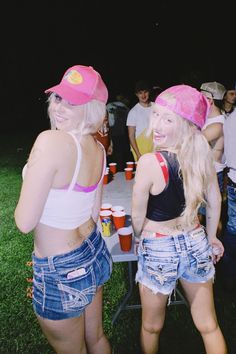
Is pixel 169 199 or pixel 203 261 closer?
pixel 169 199

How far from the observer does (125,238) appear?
8.11ft

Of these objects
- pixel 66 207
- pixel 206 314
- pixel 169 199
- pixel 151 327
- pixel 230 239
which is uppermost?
pixel 66 207

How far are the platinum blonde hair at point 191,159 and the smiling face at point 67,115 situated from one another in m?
0.55

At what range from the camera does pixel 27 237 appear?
497 centimetres

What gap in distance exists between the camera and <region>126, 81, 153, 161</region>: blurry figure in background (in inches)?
199

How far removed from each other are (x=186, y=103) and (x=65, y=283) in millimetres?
1099

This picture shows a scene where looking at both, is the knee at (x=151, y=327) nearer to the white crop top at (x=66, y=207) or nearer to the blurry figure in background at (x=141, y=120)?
the white crop top at (x=66, y=207)

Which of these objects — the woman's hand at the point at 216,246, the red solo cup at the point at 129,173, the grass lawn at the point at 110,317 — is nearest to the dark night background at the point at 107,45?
the red solo cup at the point at 129,173

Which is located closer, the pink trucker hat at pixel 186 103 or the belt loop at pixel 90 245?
the belt loop at pixel 90 245

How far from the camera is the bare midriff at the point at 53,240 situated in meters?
1.52

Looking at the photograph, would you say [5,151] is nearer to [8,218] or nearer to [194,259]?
[8,218]

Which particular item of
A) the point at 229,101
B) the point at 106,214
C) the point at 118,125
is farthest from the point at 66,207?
the point at 118,125

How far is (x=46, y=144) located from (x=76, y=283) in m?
0.67

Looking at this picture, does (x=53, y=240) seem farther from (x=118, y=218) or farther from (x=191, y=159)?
(x=118, y=218)
